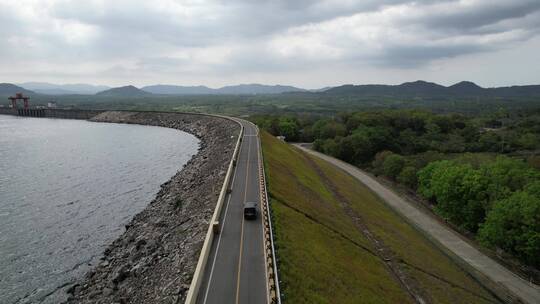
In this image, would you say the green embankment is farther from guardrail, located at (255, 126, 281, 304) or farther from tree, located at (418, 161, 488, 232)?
tree, located at (418, 161, 488, 232)

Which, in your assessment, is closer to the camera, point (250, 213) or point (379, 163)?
point (250, 213)

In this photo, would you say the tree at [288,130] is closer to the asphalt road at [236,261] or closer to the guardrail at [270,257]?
the asphalt road at [236,261]

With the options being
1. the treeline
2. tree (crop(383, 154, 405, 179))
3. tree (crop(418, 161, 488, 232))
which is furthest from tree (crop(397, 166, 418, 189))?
tree (crop(418, 161, 488, 232))

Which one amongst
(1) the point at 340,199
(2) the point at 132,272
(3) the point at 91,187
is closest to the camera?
(2) the point at 132,272

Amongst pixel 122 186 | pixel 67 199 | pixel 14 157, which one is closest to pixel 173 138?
pixel 14 157

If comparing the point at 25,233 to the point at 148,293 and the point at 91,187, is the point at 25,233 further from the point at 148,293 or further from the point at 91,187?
the point at 148,293

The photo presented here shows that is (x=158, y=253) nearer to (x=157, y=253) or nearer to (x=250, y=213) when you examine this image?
(x=157, y=253)

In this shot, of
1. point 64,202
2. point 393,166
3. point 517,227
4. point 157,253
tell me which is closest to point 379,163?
point 393,166
